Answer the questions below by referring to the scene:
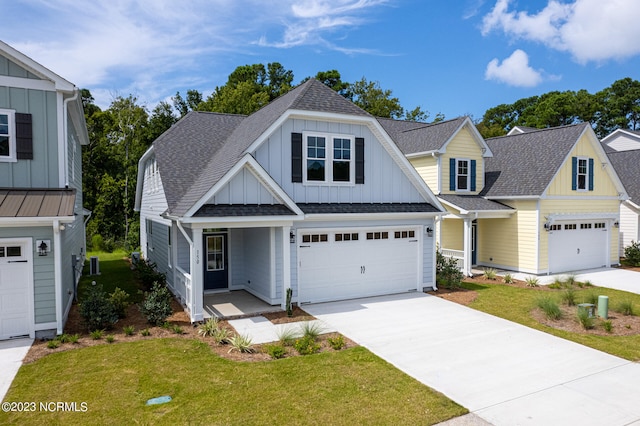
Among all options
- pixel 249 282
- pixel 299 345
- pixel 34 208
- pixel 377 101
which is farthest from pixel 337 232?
pixel 377 101

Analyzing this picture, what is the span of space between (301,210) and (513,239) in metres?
11.6

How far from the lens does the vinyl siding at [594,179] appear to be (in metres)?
18.5

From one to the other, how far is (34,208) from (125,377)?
4511 mm

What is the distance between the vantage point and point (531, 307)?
12539 millimetres

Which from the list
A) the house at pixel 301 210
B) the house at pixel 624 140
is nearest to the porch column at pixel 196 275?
the house at pixel 301 210

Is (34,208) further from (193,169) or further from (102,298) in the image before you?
(193,169)

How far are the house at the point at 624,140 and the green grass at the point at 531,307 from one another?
1031 inches

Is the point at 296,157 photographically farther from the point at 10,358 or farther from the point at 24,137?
the point at 10,358

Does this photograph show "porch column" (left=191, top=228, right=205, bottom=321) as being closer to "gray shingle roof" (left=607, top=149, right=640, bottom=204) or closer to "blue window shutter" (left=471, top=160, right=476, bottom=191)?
"blue window shutter" (left=471, top=160, right=476, bottom=191)

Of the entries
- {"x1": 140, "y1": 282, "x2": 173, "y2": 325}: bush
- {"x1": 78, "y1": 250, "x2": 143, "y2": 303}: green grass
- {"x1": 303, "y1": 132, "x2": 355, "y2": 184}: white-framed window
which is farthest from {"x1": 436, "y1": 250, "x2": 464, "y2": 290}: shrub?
{"x1": 78, "y1": 250, "x2": 143, "y2": 303}: green grass

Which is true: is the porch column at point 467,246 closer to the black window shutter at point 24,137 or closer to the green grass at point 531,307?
the green grass at point 531,307

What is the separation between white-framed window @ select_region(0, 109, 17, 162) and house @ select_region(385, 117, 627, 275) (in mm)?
15280

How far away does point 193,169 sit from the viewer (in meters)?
14.5

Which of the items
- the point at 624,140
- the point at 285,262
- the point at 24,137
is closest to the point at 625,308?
the point at 285,262
